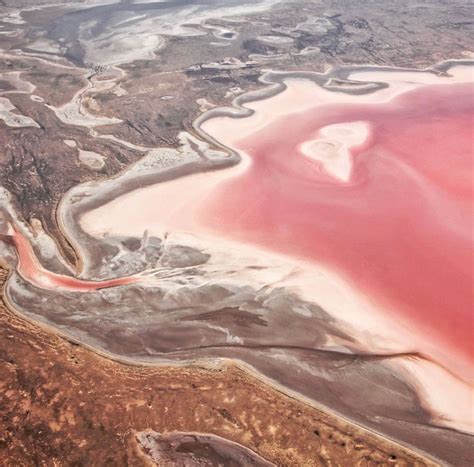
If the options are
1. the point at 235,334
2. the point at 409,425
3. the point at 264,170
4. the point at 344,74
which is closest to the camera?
the point at 409,425

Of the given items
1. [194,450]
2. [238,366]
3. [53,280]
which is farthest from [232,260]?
[194,450]

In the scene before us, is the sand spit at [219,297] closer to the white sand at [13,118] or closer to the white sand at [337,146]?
the white sand at [337,146]

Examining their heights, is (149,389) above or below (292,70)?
below

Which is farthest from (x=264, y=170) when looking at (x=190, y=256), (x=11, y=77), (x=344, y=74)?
(x=11, y=77)

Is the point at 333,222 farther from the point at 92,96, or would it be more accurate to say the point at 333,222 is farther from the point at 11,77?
the point at 11,77

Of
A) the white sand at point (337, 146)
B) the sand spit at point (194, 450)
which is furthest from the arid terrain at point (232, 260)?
the white sand at point (337, 146)

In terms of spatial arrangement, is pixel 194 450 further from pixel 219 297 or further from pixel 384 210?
pixel 384 210
